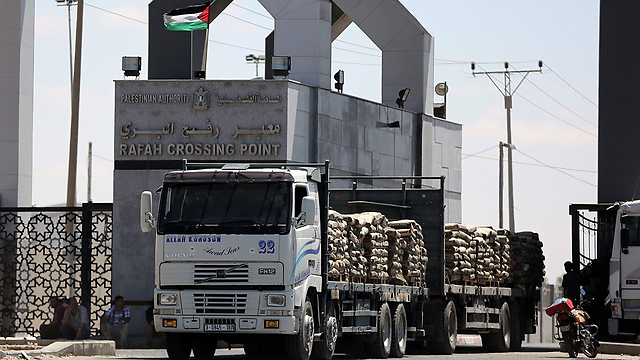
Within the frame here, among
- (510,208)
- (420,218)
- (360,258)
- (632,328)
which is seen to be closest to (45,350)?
(360,258)

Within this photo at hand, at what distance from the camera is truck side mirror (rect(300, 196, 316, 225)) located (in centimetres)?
1487

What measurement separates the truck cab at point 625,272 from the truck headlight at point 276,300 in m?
9.20

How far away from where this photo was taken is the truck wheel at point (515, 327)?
24.5 m

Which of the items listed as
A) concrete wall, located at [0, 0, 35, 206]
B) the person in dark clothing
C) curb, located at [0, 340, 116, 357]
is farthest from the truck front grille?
concrete wall, located at [0, 0, 35, 206]

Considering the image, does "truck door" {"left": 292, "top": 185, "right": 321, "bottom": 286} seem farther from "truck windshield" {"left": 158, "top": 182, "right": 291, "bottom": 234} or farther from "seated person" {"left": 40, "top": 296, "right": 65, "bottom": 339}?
"seated person" {"left": 40, "top": 296, "right": 65, "bottom": 339}

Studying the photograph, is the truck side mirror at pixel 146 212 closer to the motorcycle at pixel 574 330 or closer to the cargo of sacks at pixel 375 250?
the cargo of sacks at pixel 375 250

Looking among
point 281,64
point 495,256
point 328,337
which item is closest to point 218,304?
point 328,337

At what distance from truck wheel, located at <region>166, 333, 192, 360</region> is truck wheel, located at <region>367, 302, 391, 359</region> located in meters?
3.64

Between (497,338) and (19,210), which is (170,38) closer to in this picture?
(19,210)

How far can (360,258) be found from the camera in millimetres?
17719

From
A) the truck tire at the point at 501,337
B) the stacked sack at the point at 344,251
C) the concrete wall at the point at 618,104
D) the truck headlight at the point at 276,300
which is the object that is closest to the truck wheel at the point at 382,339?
the stacked sack at the point at 344,251

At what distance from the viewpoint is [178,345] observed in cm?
1597

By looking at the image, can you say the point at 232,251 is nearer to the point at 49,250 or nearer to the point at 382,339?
the point at 382,339

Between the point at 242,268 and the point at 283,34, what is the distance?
13114mm
